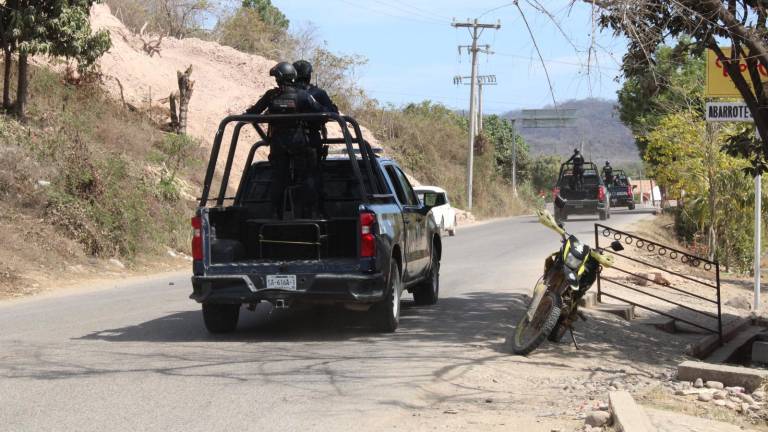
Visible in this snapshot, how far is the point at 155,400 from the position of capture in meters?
7.29

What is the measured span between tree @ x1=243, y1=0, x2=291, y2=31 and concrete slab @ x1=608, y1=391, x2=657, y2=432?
61.2 metres

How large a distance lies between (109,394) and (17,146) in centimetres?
1560

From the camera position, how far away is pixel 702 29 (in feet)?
33.1

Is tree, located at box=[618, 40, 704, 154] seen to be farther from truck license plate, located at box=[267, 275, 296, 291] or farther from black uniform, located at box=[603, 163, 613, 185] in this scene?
black uniform, located at box=[603, 163, 613, 185]

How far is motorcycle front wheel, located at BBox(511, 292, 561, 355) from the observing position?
31.0ft

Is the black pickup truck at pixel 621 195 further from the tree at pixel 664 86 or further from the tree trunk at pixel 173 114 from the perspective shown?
the tree trunk at pixel 173 114

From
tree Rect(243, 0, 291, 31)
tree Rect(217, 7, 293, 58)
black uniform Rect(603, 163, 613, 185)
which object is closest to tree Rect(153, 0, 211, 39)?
tree Rect(217, 7, 293, 58)

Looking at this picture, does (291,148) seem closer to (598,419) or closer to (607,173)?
(598,419)

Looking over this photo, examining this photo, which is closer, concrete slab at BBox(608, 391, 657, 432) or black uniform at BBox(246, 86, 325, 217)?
concrete slab at BBox(608, 391, 657, 432)

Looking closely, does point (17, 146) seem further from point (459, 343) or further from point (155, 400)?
point (155, 400)

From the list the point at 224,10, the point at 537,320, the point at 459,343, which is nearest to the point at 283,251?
the point at 459,343

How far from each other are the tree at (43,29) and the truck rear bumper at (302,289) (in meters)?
15.3

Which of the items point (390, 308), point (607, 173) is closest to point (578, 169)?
point (607, 173)

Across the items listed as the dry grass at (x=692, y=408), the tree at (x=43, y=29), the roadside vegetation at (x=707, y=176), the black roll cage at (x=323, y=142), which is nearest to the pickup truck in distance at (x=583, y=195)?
the roadside vegetation at (x=707, y=176)
